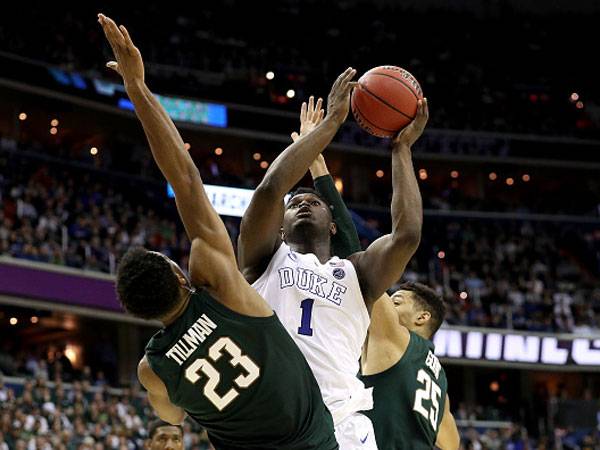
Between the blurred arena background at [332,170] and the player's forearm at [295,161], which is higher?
the blurred arena background at [332,170]

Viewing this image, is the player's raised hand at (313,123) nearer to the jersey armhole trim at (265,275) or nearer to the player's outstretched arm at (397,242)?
the player's outstretched arm at (397,242)

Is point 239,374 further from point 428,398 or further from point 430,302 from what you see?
point 430,302

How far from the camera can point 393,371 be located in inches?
239

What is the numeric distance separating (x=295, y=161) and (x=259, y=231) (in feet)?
1.23

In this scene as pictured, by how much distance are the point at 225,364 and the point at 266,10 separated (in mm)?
36511

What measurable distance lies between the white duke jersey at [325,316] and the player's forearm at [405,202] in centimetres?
33

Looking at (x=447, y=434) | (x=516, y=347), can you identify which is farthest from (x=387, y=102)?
(x=516, y=347)

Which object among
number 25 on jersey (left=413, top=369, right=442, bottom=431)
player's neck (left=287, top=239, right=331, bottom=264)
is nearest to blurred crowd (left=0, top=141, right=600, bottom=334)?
number 25 on jersey (left=413, top=369, right=442, bottom=431)

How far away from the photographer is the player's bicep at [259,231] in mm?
5027

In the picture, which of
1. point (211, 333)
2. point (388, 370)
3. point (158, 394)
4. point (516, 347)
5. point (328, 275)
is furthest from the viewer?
point (516, 347)

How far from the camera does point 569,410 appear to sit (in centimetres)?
2864

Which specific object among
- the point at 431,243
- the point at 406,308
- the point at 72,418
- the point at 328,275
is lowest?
the point at 328,275

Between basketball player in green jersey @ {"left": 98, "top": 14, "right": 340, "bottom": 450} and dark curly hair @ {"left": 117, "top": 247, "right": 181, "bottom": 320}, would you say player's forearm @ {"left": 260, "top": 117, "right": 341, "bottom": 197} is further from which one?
dark curly hair @ {"left": 117, "top": 247, "right": 181, "bottom": 320}

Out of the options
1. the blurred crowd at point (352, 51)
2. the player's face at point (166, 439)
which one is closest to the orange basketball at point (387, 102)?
the player's face at point (166, 439)
